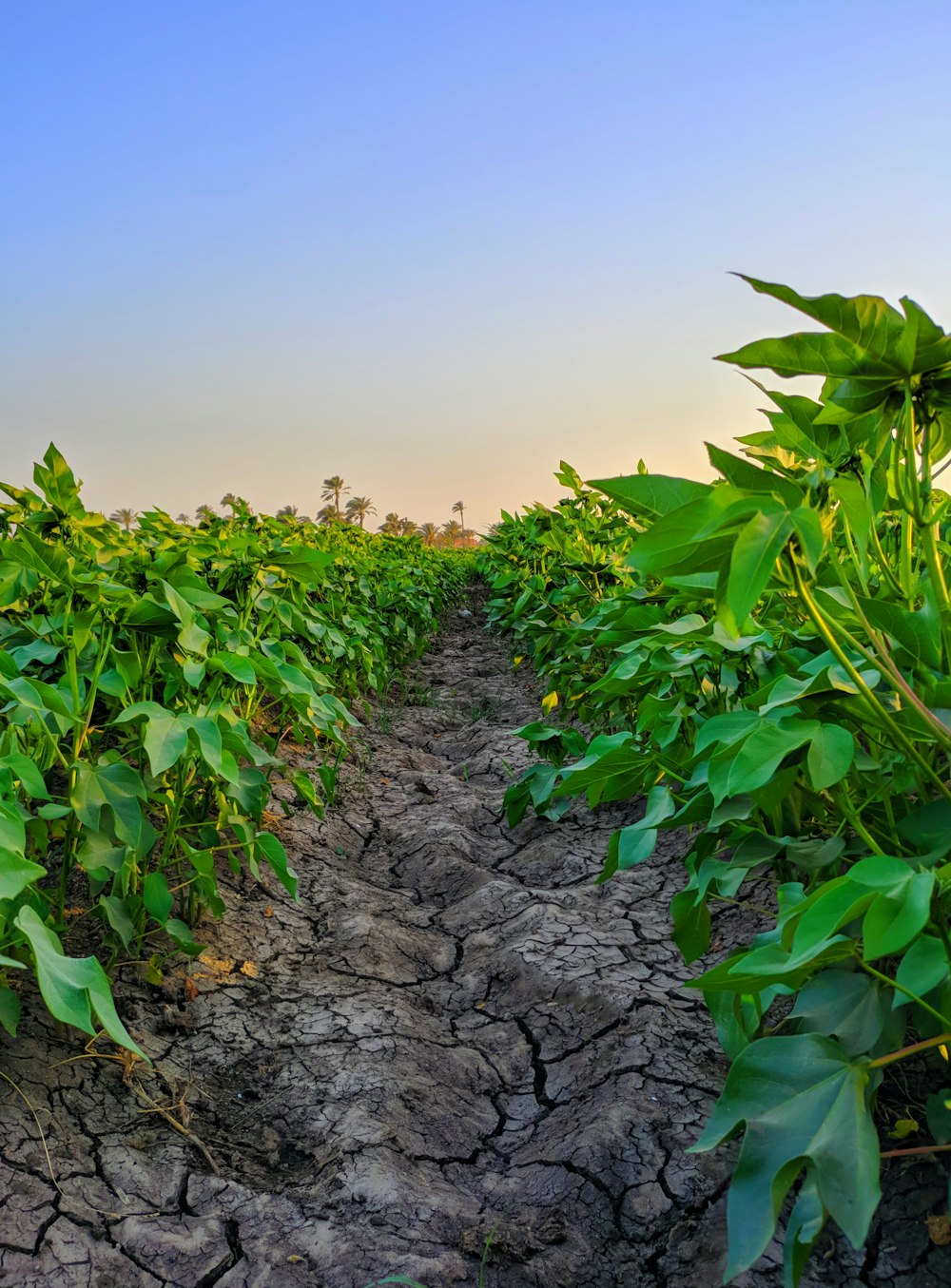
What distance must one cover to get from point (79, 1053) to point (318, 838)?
4.52 feet

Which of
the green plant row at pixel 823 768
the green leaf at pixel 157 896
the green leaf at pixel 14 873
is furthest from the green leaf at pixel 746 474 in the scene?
the green leaf at pixel 157 896

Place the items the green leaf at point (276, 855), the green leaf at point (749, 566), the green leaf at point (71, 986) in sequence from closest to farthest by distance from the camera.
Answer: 1. the green leaf at point (749, 566)
2. the green leaf at point (71, 986)
3. the green leaf at point (276, 855)

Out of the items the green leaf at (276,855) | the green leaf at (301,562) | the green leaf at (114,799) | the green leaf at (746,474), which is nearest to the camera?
the green leaf at (746,474)

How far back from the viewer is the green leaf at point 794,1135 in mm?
828

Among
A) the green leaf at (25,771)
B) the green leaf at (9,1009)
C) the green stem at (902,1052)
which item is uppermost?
the green leaf at (25,771)

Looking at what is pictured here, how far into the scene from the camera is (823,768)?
107 centimetres

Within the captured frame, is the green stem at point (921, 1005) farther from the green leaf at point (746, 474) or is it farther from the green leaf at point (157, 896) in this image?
the green leaf at point (157, 896)

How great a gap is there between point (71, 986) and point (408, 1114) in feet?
2.73

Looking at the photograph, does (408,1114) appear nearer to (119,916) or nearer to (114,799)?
(119,916)

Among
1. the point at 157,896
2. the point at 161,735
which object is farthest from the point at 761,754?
the point at 157,896

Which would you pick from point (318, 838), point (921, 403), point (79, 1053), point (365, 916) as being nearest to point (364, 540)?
point (318, 838)

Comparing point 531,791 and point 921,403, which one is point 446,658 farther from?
point 921,403

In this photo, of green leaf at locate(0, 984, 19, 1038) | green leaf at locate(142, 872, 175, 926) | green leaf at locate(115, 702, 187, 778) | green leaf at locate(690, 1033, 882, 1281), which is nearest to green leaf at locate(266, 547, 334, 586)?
green leaf at locate(115, 702, 187, 778)

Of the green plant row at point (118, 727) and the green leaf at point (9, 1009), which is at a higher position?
the green plant row at point (118, 727)
